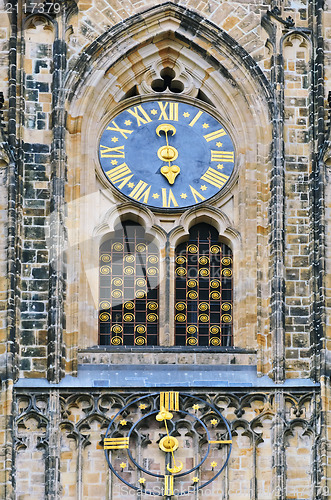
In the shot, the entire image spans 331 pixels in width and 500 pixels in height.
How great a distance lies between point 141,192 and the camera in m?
33.4

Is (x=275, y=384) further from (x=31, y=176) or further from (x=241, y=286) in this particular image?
(x=31, y=176)

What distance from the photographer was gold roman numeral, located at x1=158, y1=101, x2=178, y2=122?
33938 mm

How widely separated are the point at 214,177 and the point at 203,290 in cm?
174

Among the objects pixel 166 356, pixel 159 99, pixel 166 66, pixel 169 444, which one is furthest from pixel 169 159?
pixel 169 444

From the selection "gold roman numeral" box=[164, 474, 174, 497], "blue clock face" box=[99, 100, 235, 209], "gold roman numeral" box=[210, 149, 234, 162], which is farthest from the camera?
"gold roman numeral" box=[210, 149, 234, 162]

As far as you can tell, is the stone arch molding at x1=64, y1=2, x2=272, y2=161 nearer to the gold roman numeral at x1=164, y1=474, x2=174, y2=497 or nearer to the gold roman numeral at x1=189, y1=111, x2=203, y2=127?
the gold roman numeral at x1=189, y1=111, x2=203, y2=127

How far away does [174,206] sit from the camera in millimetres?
33344

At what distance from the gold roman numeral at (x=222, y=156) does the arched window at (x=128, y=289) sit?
1567 mm

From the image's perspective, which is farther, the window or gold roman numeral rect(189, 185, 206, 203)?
gold roman numeral rect(189, 185, 206, 203)

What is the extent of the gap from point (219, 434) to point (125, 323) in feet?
7.54

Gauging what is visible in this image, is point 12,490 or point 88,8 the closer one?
point 12,490

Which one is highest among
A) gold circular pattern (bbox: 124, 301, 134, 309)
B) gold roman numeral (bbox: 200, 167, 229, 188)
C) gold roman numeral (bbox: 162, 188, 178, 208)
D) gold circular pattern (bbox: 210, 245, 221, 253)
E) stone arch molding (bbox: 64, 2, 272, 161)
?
stone arch molding (bbox: 64, 2, 272, 161)

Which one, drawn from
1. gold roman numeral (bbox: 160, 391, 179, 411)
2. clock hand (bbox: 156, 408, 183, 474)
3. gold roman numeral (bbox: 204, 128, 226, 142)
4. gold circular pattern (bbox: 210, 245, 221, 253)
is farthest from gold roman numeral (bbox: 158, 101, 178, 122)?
clock hand (bbox: 156, 408, 183, 474)

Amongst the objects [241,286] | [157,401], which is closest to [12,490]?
[157,401]
